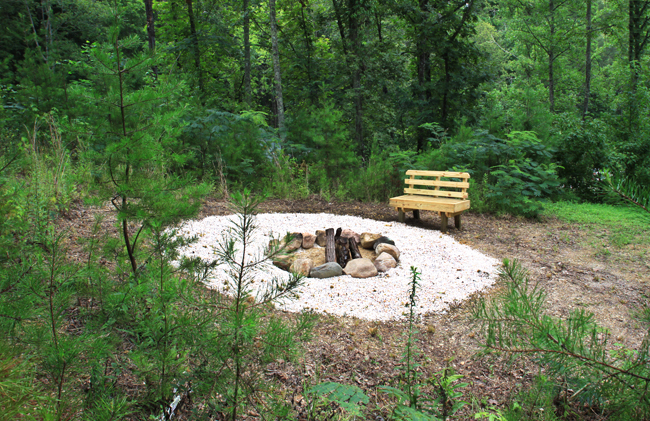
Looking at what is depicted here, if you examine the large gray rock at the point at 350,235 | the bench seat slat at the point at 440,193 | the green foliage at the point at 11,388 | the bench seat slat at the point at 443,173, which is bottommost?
the large gray rock at the point at 350,235

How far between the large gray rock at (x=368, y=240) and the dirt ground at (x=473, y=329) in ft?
4.38

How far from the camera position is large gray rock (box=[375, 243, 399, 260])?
4.83m

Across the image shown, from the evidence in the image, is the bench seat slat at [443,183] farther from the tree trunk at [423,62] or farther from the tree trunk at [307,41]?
the tree trunk at [307,41]

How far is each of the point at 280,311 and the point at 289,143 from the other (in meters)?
6.13

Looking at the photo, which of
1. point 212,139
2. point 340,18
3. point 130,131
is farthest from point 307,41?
point 130,131

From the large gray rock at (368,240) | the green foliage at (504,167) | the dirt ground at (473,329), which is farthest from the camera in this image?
the green foliage at (504,167)

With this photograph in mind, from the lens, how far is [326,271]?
14.4ft

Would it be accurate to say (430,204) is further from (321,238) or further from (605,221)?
(605,221)

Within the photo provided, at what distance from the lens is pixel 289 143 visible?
Result: 903 centimetres

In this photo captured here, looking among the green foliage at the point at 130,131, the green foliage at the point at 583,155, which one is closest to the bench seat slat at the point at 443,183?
the green foliage at the point at 583,155

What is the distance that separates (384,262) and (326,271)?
70cm

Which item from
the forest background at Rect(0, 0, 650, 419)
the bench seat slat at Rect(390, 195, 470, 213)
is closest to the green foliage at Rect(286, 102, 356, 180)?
the forest background at Rect(0, 0, 650, 419)

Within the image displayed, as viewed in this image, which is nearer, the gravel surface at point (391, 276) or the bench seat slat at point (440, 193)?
the gravel surface at point (391, 276)

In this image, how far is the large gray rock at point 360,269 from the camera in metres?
4.38
